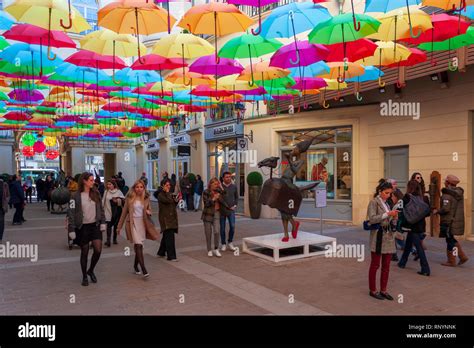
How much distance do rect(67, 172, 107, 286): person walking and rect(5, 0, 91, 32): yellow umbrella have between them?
3.33m

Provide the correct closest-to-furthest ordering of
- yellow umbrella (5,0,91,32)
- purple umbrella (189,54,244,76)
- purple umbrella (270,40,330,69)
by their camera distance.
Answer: yellow umbrella (5,0,91,32) < purple umbrella (270,40,330,69) < purple umbrella (189,54,244,76)

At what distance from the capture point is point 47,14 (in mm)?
7523

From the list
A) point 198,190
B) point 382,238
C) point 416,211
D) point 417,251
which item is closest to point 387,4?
point 416,211

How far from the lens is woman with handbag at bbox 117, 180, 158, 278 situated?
6840 millimetres

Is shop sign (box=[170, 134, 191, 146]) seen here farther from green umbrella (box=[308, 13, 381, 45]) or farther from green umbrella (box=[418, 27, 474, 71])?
green umbrella (box=[308, 13, 381, 45])

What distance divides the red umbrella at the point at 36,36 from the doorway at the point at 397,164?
393 inches

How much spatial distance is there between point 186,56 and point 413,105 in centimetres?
724

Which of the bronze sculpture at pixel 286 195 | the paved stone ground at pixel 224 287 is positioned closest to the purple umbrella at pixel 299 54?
the bronze sculpture at pixel 286 195

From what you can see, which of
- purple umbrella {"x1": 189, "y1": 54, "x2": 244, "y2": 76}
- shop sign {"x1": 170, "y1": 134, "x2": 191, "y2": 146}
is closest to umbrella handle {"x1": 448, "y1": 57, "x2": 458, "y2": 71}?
purple umbrella {"x1": 189, "y1": 54, "x2": 244, "y2": 76}
